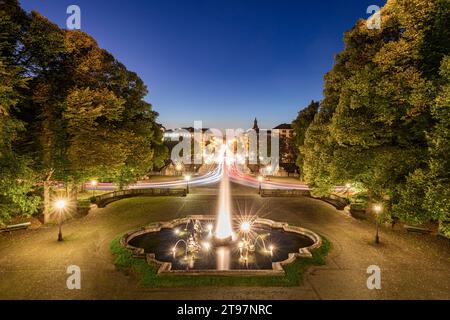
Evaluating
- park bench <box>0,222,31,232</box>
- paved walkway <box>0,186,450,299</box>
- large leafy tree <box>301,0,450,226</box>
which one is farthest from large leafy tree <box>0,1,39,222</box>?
large leafy tree <box>301,0,450,226</box>

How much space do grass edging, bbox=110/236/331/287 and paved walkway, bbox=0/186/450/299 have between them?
1.15 feet

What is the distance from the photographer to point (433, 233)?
18766 millimetres

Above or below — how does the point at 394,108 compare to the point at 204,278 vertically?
above

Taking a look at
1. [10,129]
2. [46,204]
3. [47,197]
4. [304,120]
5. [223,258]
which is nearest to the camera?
[10,129]

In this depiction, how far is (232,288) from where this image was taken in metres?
11.8

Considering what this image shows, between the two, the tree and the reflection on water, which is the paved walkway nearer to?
the reflection on water

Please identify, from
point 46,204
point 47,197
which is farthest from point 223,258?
point 47,197

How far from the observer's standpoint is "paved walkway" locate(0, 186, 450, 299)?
11.3m

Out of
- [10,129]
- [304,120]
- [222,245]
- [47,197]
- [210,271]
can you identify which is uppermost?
[304,120]

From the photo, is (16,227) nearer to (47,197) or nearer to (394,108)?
(47,197)

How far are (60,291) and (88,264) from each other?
2.65 metres

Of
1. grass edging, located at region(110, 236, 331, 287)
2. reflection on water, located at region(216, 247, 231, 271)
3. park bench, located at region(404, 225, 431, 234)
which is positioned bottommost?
reflection on water, located at region(216, 247, 231, 271)

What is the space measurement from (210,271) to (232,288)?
140 cm
